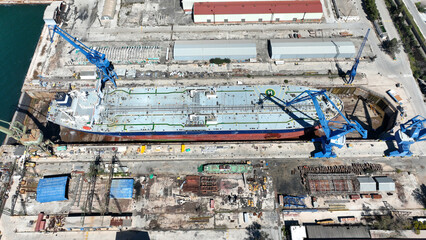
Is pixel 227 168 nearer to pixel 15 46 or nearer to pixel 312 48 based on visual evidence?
pixel 312 48

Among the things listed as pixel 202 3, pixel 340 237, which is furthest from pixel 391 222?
pixel 202 3

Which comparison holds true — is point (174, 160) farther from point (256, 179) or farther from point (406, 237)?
point (406, 237)

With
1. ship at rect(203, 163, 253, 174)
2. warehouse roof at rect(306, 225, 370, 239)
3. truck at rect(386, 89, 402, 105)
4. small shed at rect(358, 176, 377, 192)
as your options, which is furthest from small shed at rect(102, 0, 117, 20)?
truck at rect(386, 89, 402, 105)

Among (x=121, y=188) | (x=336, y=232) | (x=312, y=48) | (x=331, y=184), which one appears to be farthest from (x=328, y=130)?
(x=121, y=188)

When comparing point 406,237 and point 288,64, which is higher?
point 288,64

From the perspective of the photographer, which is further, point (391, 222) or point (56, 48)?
point (56, 48)

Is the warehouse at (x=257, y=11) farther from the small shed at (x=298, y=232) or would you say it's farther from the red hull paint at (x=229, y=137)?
the small shed at (x=298, y=232)

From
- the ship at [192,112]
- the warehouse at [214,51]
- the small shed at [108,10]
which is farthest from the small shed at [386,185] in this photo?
the small shed at [108,10]
